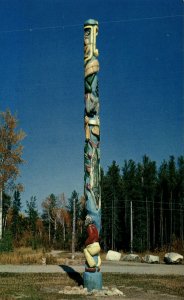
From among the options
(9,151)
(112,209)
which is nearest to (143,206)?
(112,209)

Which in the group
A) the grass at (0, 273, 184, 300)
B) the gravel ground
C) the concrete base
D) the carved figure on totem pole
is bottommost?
the gravel ground

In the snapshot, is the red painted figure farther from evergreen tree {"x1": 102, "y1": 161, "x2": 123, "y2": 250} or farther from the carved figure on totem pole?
evergreen tree {"x1": 102, "y1": 161, "x2": 123, "y2": 250}

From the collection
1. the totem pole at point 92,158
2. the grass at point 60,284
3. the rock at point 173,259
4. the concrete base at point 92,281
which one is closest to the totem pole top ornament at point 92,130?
the totem pole at point 92,158


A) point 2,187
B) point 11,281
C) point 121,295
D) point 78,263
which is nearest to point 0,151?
point 2,187

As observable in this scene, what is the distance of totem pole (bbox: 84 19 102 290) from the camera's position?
35.6 feet

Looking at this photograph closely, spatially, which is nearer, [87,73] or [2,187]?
[87,73]

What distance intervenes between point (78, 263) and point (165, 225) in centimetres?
2333

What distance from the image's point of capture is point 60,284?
11969 millimetres

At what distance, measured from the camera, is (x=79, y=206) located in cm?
5806

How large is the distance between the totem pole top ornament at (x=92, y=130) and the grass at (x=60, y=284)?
200 centimetres

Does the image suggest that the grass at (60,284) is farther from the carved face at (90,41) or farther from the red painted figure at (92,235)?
the carved face at (90,41)

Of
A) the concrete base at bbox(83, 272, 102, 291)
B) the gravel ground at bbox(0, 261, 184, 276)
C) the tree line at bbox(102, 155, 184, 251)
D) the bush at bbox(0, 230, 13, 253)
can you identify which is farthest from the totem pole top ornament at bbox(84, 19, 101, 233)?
the tree line at bbox(102, 155, 184, 251)

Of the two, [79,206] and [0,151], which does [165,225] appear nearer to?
[79,206]

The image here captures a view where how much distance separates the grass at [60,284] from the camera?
9.95 meters
